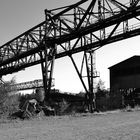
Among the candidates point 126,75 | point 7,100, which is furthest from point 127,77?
point 7,100

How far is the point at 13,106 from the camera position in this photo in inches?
754

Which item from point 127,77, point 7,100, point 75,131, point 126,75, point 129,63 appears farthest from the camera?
point 129,63

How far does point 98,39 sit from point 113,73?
1628cm

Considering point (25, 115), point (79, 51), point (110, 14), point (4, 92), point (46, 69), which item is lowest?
point (25, 115)

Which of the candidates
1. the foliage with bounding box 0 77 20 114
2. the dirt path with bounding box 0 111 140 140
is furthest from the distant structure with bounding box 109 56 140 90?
the dirt path with bounding box 0 111 140 140

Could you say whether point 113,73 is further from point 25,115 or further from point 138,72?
point 25,115

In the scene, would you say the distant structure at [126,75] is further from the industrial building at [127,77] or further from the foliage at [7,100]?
the foliage at [7,100]

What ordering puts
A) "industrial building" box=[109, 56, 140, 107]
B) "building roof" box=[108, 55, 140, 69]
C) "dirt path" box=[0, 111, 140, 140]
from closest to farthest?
"dirt path" box=[0, 111, 140, 140]
"industrial building" box=[109, 56, 140, 107]
"building roof" box=[108, 55, 140, 69]

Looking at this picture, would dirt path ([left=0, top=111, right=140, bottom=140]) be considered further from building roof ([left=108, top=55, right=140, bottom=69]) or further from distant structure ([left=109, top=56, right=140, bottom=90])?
building roof ([left=108, top=55, right=140, bottom=69])

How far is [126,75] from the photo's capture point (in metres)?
40.4

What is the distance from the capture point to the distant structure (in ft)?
129

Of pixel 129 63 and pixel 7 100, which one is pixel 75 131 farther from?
pixel 129 63

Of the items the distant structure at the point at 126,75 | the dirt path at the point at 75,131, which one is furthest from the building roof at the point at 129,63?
the dirt path at the point at 75,131

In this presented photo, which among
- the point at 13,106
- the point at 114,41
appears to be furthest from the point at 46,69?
the point at 13,106
